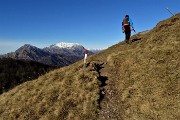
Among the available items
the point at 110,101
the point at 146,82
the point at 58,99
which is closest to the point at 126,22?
the point at 146,82

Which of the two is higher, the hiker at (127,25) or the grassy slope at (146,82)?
the hiker at (127,25)

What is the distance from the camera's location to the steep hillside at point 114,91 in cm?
1764

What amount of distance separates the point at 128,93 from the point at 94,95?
2.48m

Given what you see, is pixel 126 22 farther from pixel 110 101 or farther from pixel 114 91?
pixel 110 101

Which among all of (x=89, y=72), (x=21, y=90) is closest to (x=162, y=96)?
(x=89, y=72)

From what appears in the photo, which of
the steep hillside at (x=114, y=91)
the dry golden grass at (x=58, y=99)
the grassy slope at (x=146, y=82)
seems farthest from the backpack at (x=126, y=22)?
the dry golden grass at (x=58, y=99)

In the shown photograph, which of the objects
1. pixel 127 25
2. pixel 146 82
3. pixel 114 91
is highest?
pixel 127 25

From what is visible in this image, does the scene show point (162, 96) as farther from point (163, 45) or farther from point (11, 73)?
point (11, 73)

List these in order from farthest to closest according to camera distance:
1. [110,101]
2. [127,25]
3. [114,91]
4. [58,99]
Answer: [127,25]
[58,99]
[114,91]
[110,101]

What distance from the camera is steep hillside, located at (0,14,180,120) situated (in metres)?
17.6

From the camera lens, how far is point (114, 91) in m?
20.6

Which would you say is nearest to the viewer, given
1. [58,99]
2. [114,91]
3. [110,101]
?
[110,101]

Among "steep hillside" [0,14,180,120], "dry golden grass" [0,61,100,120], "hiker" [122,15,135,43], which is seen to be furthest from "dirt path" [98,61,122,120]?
"hiker" [122,15,135,43]

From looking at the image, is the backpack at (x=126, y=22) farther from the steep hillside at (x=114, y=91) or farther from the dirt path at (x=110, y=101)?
the dirt path at (x=110, y=101)
